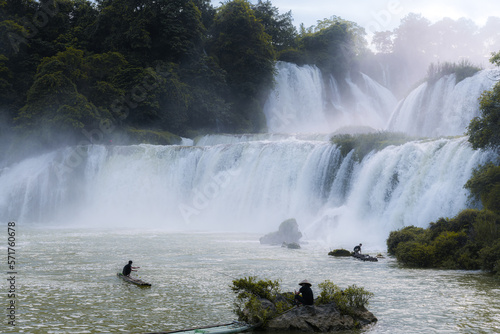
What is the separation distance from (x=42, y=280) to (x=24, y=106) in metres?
36.1

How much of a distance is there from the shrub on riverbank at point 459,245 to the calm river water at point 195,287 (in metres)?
0.77

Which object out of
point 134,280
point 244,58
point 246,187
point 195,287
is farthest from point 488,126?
point 244,58

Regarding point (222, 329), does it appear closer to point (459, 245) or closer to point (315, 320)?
point (315, 320)

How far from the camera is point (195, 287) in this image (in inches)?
623

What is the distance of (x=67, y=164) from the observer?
4488 cm

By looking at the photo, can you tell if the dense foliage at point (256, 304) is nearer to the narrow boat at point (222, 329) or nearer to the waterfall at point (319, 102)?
the narrow boat at point (222, 329)

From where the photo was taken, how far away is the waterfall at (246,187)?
2653 cm

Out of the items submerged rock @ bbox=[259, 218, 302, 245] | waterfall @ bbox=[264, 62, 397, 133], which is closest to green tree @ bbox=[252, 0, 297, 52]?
waterfall @ bbox=[264, 62, 397, 133]

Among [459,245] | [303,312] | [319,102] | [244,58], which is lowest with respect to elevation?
[303,312]

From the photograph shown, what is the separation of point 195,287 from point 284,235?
1151 cm

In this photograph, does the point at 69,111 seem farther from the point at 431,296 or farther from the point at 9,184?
the point at 431,296

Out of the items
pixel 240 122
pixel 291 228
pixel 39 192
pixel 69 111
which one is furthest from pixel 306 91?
pixel 291 228

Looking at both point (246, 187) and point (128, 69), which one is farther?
point (128, 69)

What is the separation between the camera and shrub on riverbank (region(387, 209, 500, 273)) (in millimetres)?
18513
